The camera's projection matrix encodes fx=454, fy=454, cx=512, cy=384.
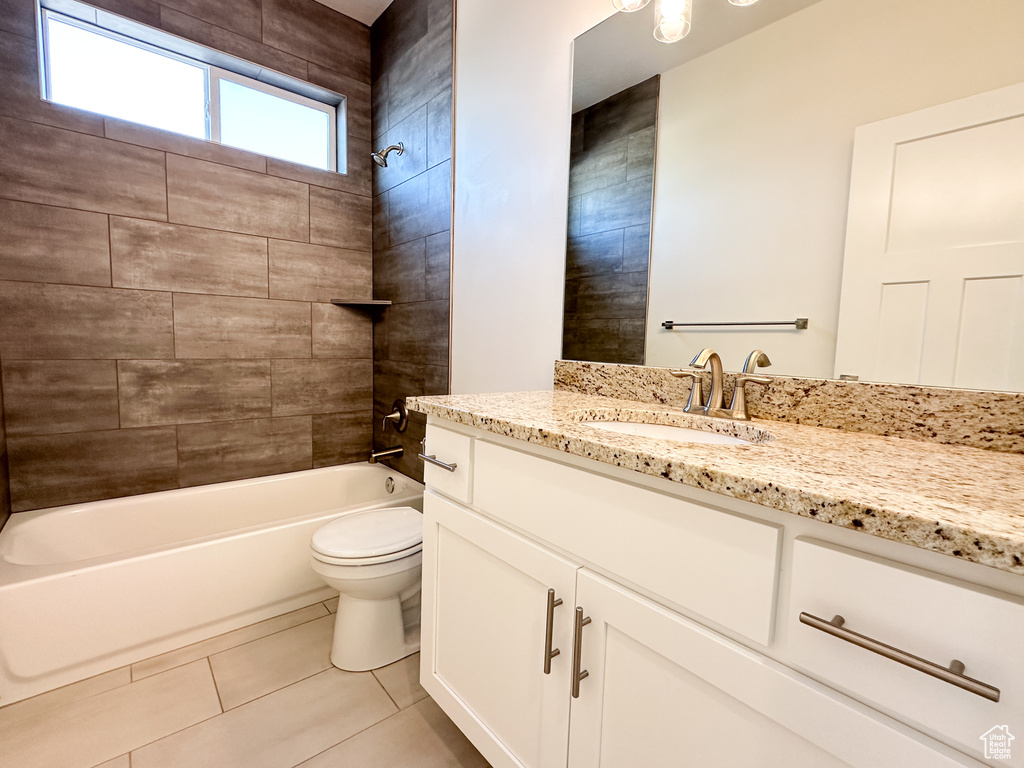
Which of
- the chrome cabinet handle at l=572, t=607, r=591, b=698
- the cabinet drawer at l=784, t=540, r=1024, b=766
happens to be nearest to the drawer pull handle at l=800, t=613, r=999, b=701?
the cabinet drawer at l=784, t=540, r=1024, b=766

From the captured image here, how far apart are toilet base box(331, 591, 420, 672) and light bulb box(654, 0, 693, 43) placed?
2013mm

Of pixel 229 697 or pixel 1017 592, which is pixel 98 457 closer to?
pixel 229 697

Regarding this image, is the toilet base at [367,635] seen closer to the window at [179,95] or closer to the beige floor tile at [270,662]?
the beige floor tile at [270,662]

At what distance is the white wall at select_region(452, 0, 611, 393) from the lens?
63.3 inches

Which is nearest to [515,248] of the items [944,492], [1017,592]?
[944,492]

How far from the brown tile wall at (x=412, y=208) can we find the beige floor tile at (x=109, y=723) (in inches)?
43.8

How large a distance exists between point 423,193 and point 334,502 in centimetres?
170

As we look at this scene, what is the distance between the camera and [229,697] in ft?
4.66

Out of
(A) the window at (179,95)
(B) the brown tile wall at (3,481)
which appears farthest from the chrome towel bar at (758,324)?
(B) the brown tile wall at (3,481)

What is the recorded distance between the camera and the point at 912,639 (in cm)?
46

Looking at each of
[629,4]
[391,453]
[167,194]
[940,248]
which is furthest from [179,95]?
[940,248]

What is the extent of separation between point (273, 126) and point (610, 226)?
6.63ft

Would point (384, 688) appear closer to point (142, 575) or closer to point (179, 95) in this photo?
point (142, 575)

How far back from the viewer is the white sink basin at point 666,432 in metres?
1.04
